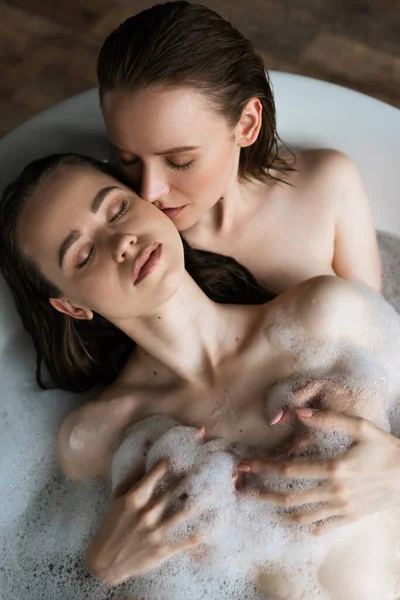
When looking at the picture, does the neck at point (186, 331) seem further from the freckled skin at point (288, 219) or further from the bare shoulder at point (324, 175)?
the bare shoulder at point (324, 175)

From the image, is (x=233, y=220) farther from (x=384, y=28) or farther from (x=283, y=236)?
(x=384, y=28)

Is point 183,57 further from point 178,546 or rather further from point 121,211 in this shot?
point 178,546

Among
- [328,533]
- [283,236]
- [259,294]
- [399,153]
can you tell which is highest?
[399,153]

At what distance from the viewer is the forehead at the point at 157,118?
115 centimetres

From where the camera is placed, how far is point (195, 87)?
3.88 feet

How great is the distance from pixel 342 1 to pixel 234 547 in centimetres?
192

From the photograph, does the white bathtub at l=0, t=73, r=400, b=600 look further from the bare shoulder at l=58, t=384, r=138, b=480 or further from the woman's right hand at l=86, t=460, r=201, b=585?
the woman's right hand at l=86, t=460, r=201, b=585

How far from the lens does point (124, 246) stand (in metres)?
1.13

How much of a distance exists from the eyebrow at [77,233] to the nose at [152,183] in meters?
0.07

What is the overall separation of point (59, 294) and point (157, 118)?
1.16 feet

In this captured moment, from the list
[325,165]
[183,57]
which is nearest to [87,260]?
[183,57]

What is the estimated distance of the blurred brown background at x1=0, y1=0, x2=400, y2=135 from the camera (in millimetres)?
2311

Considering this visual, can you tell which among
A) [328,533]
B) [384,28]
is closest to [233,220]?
[328,533]

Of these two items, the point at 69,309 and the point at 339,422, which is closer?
the point at 339,422
